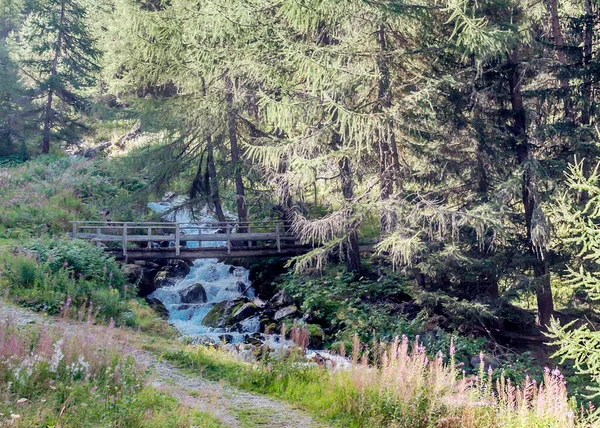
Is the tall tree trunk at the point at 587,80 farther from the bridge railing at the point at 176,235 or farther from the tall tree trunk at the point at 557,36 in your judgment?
the bridge railing at the point at 176,235

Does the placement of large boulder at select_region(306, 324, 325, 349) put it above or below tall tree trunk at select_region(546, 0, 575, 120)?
below

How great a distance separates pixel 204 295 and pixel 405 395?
12996 mm

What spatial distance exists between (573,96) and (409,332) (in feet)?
22.7

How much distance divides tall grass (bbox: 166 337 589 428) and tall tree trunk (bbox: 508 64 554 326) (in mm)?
6624

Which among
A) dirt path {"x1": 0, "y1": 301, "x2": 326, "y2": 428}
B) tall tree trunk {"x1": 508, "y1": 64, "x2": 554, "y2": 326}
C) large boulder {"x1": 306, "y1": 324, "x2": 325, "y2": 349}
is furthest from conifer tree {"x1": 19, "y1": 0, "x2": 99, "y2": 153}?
dirt path {"x1": 0, "y1": 301, "x2": 326, "y2": 428}

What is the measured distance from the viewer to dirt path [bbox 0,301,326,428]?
Answer: 237 inches

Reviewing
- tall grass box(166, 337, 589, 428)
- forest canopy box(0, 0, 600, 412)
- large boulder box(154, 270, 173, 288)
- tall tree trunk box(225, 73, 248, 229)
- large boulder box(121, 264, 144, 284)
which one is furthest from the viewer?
large boulder box(154, 270, 173, 288)

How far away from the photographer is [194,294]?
18.2 metres

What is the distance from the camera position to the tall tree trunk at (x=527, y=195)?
12648 millimetres

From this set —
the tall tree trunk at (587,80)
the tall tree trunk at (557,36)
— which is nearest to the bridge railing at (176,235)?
the tall tree trunk at (557,36)

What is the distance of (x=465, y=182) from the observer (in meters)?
13.8

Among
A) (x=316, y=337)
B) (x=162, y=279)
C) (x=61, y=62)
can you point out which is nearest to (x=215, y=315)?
(x=316, y=337)

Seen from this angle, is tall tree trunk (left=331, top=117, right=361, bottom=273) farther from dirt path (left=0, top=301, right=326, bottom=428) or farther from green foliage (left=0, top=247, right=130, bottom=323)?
dirt path (left=0, top=301, right=326, bottom=428)

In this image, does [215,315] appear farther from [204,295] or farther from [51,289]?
[51,289]
